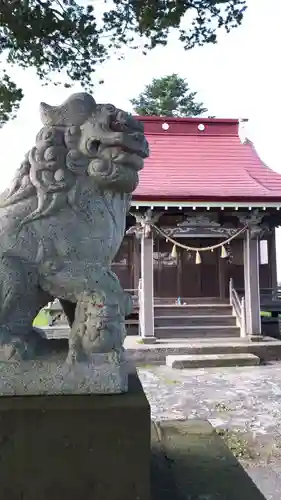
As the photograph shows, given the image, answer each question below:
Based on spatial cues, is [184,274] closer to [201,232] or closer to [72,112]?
[201,232]

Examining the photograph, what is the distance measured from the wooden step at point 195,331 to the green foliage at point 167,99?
19.3m

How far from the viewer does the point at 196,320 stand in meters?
10.3

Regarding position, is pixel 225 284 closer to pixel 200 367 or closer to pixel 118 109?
pixel 200 367

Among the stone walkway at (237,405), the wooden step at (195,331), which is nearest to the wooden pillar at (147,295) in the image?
the wooden step at (195,331)

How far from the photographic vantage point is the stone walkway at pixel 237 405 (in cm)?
386

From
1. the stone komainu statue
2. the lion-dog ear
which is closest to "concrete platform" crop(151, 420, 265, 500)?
the stone komainu statue

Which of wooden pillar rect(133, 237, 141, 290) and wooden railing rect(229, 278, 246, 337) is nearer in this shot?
wooden railing rect(229, 278, 246, 337)

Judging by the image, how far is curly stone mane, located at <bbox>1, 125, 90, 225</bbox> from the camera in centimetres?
195

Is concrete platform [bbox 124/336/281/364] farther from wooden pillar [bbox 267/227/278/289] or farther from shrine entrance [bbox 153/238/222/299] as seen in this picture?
wooden pillar [bbox 267/227/278/289]

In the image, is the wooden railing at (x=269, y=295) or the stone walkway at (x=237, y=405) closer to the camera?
the stone walkway at (x=237, y=405)

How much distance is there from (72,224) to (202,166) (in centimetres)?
974

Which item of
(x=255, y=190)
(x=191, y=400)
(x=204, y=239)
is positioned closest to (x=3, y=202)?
(x=191, y=400)

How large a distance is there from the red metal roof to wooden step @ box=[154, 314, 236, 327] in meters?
2.79

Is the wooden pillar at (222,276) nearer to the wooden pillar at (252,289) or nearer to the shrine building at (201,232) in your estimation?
the shrine building at (201,232)
